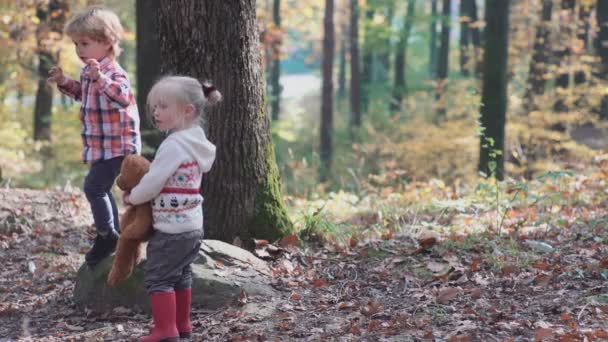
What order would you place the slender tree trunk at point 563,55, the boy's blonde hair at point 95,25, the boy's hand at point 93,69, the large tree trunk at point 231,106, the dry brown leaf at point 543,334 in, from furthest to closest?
1. the slender tree trunk at point 563,55
2. the large tree trunk at point 231,106
3. the boy's blonde hair at point 95,25
4. the boy's hand at point 93,69
5. the dry brown leaf at point 543,334

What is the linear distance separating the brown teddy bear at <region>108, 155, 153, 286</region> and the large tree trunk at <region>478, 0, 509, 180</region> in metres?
7.73

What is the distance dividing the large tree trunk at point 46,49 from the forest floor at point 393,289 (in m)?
7.25

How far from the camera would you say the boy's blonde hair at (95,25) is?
15.0 feet

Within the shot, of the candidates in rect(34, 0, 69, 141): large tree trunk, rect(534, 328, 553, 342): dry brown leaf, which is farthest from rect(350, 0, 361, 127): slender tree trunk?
rect(534, 328, 553, 342): dry brown leaf

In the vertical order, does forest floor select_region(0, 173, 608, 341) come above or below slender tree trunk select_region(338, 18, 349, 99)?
below

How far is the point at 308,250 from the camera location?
5.80 m

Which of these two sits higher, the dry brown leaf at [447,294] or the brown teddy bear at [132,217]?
the brown teddy bear at [132,217]

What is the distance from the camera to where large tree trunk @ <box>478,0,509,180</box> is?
10828mm

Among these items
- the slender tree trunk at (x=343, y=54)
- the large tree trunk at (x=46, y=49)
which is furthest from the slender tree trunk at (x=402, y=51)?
the large tree trunk at (x=46, y=49)

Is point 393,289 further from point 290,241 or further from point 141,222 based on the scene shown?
point 141,222

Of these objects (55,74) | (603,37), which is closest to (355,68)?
(603,37)

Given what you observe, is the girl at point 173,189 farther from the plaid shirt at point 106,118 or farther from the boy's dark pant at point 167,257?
the plaid shirt at point 106,118

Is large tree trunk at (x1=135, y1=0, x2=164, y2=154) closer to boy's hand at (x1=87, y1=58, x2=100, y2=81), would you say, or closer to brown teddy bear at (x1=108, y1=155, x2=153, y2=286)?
boy's hand at (x1=87, y1=58, x2=100, y2=81)

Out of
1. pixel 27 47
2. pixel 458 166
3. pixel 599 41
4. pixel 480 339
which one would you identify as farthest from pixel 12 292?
pixel 599 41
